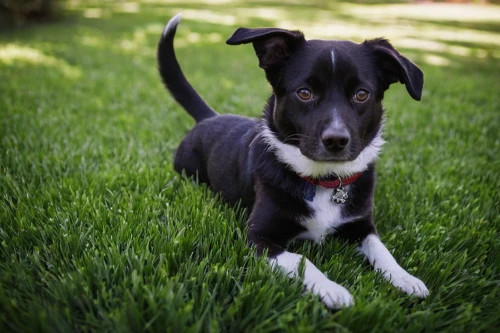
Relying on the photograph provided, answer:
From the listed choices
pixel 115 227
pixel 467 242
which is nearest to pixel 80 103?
pixel 115 227

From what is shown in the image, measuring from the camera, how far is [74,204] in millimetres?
2547

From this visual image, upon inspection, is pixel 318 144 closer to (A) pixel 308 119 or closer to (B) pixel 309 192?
(A) pixel 308 119

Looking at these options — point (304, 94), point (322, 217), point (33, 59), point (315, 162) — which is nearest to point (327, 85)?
point (304, 94)

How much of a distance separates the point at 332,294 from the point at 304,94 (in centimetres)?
116

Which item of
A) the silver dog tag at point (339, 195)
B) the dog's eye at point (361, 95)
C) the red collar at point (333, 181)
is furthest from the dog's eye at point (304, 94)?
the silver dog tag at point (339, 195)

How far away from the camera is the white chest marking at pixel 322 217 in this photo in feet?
7.93

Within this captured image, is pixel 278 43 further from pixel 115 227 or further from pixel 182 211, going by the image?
pixel 115 227

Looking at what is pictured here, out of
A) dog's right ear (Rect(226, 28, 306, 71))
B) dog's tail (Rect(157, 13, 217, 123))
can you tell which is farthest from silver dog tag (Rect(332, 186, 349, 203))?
dog's tail (Rect(157, 13, 217, 123))

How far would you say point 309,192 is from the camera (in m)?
2.46

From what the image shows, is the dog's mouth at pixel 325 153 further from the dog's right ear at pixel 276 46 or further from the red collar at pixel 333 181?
the dog's right ear at pixel 276 46

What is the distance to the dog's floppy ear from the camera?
2.33m

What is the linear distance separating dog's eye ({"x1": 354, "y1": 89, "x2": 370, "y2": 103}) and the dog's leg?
2.74 feet

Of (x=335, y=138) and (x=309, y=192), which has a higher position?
(x=335, y=138)

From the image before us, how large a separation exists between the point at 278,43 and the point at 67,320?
1.89 metres
